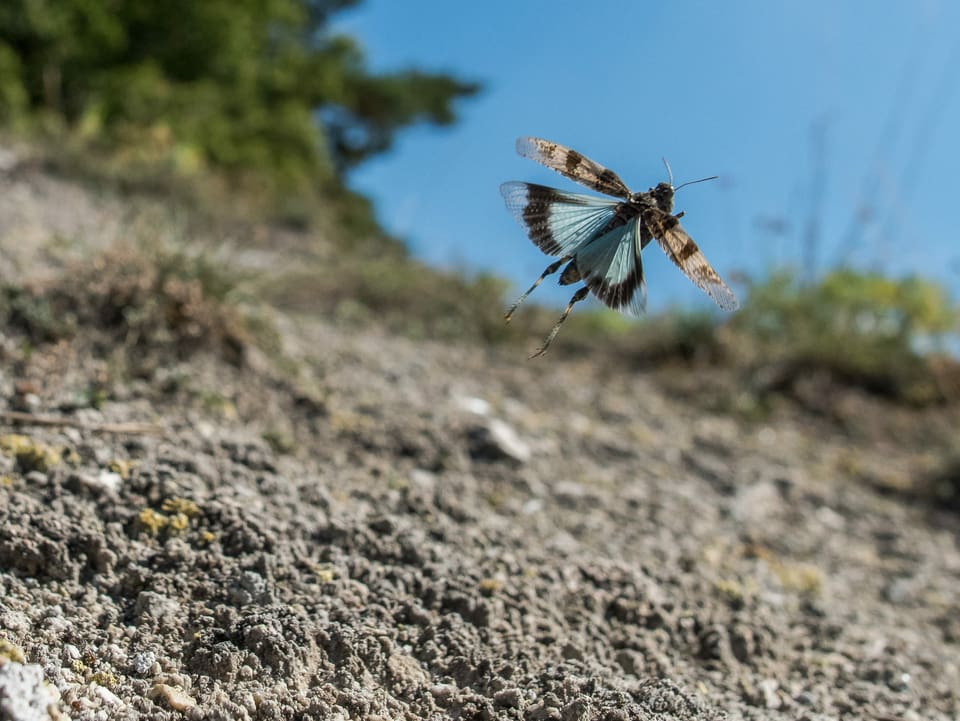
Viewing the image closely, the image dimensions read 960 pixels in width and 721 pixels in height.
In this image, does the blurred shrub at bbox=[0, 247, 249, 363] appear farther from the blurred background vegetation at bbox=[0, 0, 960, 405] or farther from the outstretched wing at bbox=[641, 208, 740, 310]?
the outstretched wing at bbox=[641, 208, 740, 310]

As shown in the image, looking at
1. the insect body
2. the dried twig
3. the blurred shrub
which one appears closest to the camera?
the insect body

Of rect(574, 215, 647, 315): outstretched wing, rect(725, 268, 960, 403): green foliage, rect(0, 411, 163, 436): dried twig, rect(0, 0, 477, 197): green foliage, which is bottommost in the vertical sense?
rect(0, 411, 163, 436): dried twig

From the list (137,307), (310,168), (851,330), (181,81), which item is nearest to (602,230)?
(137,307)

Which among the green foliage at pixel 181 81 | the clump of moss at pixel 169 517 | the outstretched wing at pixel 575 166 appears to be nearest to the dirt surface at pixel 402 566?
the clump of moss at pixel 169 517

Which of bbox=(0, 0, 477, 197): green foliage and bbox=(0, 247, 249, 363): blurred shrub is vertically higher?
bbox=(0, 0, 477, 197): green foliage

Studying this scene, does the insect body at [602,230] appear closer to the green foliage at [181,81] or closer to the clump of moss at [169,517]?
the clump of moss at [169,517]

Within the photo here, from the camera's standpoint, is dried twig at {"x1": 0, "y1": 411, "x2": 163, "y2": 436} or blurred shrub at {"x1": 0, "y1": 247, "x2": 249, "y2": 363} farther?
blurred shrub at {"x1": 0, "y1": 247, "x2": 249, "y2": 363}

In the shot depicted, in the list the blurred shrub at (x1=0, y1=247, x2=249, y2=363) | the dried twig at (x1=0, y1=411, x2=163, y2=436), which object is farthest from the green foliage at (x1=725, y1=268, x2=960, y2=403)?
the dried twig at (x1=0, y1=411, x2=163, y2=436)

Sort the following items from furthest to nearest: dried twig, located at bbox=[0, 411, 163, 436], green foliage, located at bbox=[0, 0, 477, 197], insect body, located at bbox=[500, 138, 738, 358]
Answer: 1. green foliage, located at bbox=[0, 0, 477, 197]
2. dried twig, located at bbox=[0, 411, 163, 436]
3. insect body, located at bbox=[500, 138, 738, 358]
